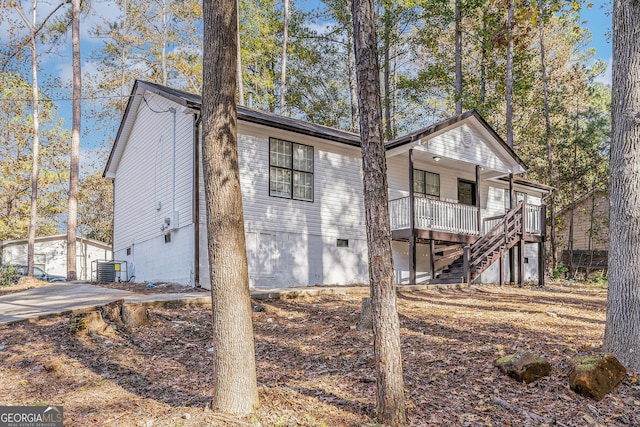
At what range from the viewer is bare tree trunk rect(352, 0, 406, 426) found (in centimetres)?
405

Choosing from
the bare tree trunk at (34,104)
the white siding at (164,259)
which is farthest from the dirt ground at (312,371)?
the bare tree trunk at (34,104)

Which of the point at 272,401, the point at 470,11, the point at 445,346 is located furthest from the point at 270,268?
the point at 470,11

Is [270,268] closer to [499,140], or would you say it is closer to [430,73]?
[499,140]

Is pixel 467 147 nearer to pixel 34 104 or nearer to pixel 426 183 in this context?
pixel 426 183

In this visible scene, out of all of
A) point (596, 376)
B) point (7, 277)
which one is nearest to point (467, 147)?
point (596, 376)

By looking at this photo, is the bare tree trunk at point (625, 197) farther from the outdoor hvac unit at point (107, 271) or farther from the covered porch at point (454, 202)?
the outdoor hvac unit at point (107, 271)

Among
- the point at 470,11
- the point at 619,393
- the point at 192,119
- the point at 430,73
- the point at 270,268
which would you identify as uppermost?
the point at 470,11

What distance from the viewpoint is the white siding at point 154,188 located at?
12367 mm

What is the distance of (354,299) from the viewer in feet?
32.8

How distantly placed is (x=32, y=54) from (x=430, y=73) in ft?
61.6

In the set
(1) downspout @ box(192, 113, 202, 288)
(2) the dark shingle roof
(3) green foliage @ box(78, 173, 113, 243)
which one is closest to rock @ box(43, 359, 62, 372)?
(1) downspout @ box(192, 113, 202, 288)

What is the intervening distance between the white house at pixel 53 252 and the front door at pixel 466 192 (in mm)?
19066

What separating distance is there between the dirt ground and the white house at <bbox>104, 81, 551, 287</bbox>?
445 centimetres

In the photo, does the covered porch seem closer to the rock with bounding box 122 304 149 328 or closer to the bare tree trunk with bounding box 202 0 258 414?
the rock with bounding box 122 304 149 328
